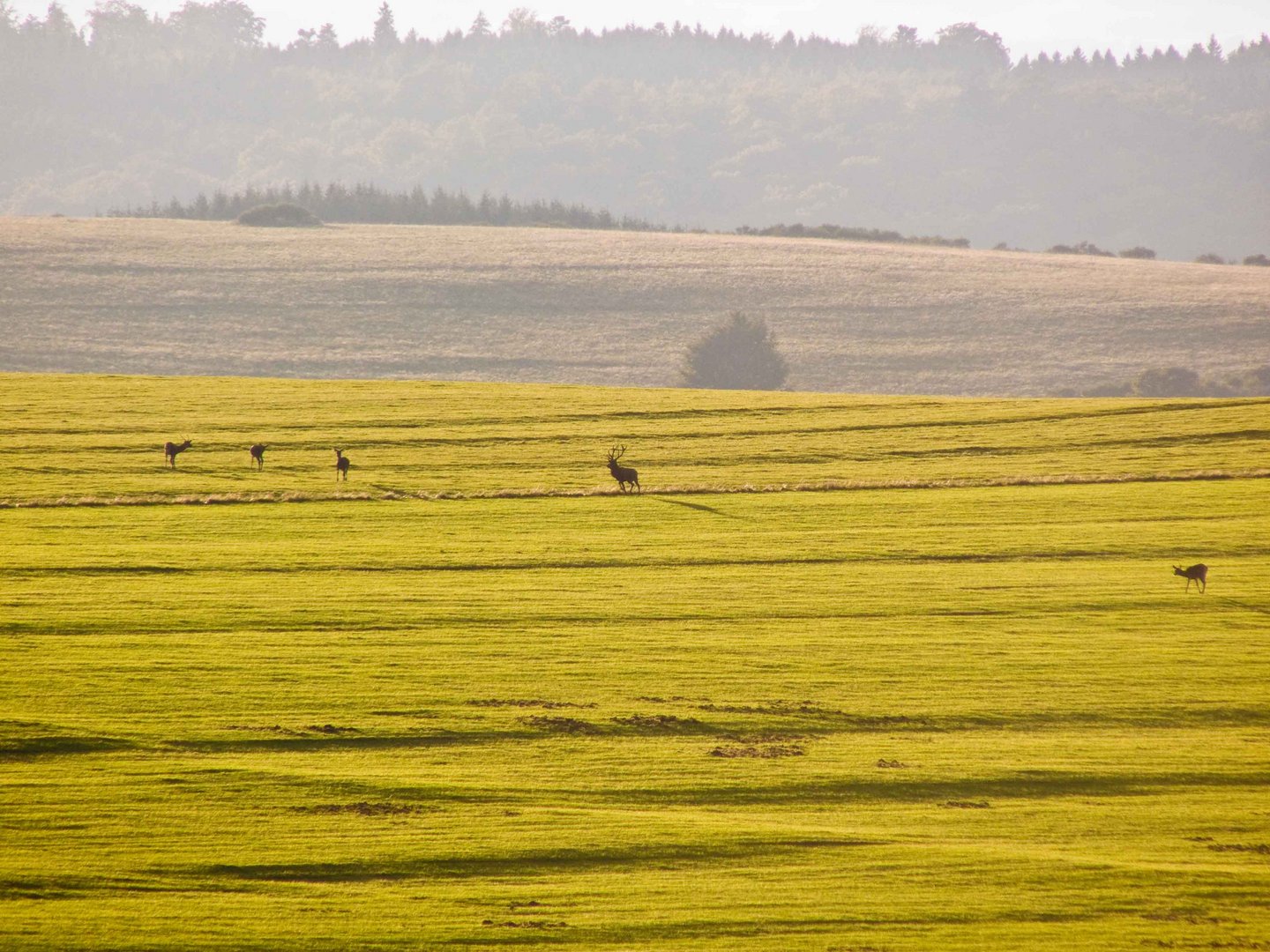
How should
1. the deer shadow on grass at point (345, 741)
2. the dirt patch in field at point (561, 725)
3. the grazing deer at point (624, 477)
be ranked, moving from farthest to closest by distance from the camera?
1. the grazing deer at point (624, 477)
2. the dirt patch in field at point (561, 725)
3. the deer shadow on grass at point (345, 741)

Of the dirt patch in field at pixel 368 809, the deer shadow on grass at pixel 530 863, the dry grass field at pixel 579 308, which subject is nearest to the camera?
the deer shadow on grass at pixel 530 863

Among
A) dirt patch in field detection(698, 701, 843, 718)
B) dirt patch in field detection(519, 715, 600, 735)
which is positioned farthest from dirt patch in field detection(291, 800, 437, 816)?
dirt patch in field detection(698, 701, 843, 718)

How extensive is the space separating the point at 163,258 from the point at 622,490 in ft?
228

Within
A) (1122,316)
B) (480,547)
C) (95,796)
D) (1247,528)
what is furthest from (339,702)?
(1122,316)

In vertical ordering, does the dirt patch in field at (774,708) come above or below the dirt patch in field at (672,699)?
below

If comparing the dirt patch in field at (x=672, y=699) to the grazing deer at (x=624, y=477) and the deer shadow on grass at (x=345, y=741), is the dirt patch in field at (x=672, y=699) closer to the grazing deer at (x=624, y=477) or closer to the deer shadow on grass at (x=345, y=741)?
the deer shadow on grass at (x=345, y=741)

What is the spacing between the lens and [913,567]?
29125mm

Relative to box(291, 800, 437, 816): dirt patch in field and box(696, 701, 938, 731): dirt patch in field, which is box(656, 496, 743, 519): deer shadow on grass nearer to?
box(696, 701, 938, 731): dirt patch in field

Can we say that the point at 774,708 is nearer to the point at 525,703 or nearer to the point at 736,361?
the point at 525,703

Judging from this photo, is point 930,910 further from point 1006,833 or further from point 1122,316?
point 1122,316

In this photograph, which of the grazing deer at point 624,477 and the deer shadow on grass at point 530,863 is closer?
the deer shadow on grass at point 530,863

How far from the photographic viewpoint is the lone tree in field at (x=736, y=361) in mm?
76500

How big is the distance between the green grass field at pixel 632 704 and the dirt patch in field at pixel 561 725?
7 cm

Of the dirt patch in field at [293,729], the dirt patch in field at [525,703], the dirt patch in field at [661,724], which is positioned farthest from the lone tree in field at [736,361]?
the dirt patch in field at [293,729]
